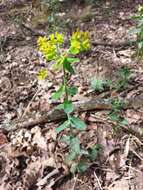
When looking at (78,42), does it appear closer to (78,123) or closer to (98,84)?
(78,123)

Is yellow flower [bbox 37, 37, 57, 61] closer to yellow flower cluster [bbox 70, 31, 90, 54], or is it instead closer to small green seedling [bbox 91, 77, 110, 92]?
yellow flower cluster [bbox 70, 31, 90, 54]

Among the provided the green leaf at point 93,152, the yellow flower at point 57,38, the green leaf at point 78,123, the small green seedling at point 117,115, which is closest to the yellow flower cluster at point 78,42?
the yellow flower at point 57,38

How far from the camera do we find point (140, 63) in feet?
12.5

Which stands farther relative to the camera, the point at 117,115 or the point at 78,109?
the point at 78,109

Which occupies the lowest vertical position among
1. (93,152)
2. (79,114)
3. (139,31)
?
(93,152)

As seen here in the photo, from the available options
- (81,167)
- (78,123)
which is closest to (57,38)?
(78,123)

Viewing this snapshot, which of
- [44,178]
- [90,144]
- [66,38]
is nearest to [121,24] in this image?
[66,38]

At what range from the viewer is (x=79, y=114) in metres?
3.18

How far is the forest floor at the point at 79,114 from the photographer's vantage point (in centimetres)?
274

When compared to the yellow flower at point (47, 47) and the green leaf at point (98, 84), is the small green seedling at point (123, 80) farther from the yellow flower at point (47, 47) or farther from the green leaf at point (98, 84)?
the yellow flower at point (47, 47)

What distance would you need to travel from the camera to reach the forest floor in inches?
108

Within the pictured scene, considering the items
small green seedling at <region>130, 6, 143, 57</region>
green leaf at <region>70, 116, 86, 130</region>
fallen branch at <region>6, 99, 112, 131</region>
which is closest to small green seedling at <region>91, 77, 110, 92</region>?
fallen branch at <region>6, 99, 112, 131</region>

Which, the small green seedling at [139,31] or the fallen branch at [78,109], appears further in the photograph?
the small green seedling at [139,31]

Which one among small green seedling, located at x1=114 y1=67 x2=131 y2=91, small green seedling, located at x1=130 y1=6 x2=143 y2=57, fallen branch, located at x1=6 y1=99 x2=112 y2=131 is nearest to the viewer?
fallen branch, located at x1=6 y1=99 x2=112 y2=131
